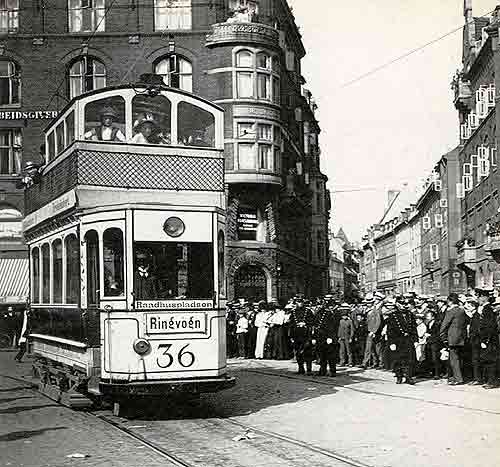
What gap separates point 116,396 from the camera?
11914mm

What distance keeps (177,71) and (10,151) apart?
28.0ft

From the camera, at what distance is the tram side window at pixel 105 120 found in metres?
13.5

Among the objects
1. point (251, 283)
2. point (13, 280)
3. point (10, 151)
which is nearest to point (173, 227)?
point (13, 280)

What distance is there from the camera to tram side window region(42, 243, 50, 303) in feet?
51.7

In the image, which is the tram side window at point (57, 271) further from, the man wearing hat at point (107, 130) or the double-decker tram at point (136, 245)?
the man wearing hat at point (107, 130)

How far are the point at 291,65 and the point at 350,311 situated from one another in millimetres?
23251

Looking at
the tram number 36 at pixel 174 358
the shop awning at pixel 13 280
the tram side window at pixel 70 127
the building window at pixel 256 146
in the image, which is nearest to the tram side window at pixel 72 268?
the tram side window at pixel 70 127

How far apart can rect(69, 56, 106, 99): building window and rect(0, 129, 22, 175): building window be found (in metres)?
3.23

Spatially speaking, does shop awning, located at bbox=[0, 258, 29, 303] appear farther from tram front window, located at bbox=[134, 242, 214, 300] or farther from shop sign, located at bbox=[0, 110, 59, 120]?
tram front window, located at bbox=[134, 242, 214, 300]

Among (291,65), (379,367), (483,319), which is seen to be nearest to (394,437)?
(483,319)

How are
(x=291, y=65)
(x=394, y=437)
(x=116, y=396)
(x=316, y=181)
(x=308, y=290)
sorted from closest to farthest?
(x=394, y=437) → (x=116, y=396) → (x=291, y=65) → (x=308, y=290) → (x=316, y=181)

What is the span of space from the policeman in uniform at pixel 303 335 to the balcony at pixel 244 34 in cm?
1757

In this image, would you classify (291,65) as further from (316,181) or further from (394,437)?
(394,437)

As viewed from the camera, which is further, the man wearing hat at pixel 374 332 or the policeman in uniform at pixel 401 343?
the man wearing hat at pixel 374 332
